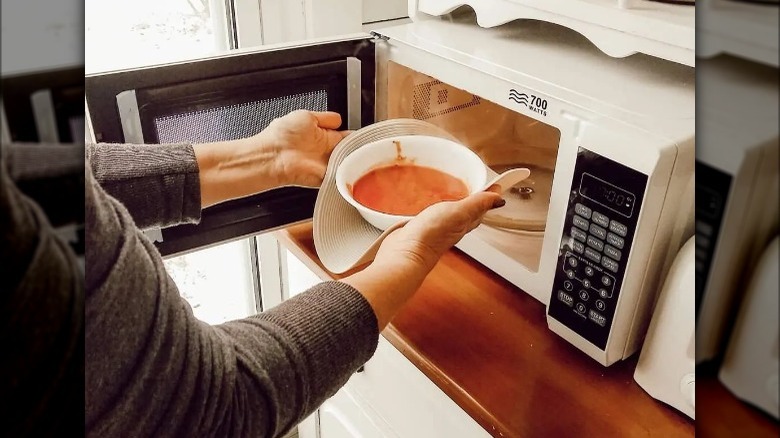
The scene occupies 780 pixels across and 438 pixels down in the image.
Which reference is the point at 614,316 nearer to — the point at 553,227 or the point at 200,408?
the point at 553,227

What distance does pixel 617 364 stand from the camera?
76 centimetres

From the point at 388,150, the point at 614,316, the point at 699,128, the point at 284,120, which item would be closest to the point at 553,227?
the point at 614,316

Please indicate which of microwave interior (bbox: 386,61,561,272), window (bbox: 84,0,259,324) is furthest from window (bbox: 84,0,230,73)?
microwave interior (bbox: 386,61,561,272)

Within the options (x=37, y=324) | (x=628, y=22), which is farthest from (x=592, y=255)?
(x=37, y=324)

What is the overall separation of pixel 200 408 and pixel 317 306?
0.52 ft

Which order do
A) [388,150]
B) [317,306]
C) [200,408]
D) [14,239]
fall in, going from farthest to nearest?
[388,150]
[317,306]
[200,408]
[14,239]

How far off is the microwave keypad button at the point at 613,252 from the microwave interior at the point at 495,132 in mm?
231

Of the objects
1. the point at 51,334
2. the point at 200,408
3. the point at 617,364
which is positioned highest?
the point at 51,334

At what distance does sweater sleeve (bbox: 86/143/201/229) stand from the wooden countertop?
8.3 inches

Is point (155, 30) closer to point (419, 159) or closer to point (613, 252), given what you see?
point (419, 159)

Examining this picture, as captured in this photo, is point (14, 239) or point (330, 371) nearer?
point (14, 239)

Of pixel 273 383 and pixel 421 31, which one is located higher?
pixel 421 31

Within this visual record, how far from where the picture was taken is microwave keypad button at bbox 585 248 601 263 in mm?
698

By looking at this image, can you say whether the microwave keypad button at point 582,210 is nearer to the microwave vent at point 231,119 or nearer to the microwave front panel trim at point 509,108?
the microwave front panel trim at point 509,108
